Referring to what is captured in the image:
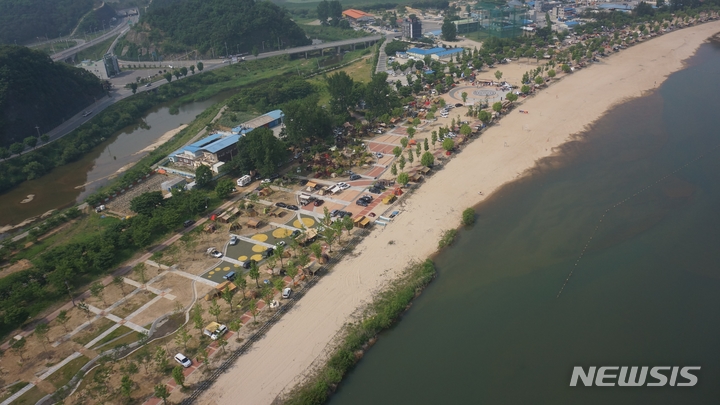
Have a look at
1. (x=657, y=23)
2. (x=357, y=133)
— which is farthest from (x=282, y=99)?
(x=657, y=23)

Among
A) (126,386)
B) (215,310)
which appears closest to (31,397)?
(126,386)

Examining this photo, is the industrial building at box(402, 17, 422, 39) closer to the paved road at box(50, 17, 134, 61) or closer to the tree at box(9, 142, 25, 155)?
the paved road at box(50, 17, 134, 61)

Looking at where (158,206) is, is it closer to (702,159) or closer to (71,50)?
(702,159)

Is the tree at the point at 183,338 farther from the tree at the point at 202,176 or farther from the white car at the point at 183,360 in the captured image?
the tree at the point at 202,176

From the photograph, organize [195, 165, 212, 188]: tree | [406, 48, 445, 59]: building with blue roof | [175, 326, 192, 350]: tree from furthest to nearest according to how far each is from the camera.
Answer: [406, 48, 445, 59]: building with blue roof, [195, 165, 212, 188]: tree, [175, 326, 192, 350]: tree

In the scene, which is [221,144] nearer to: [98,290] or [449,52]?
[98,290]

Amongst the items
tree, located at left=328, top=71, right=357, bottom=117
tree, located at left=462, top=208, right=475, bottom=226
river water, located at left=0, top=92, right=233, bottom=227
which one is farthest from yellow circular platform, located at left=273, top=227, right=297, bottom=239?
tree, located at left=328, top=71, right=357, bottom=117
